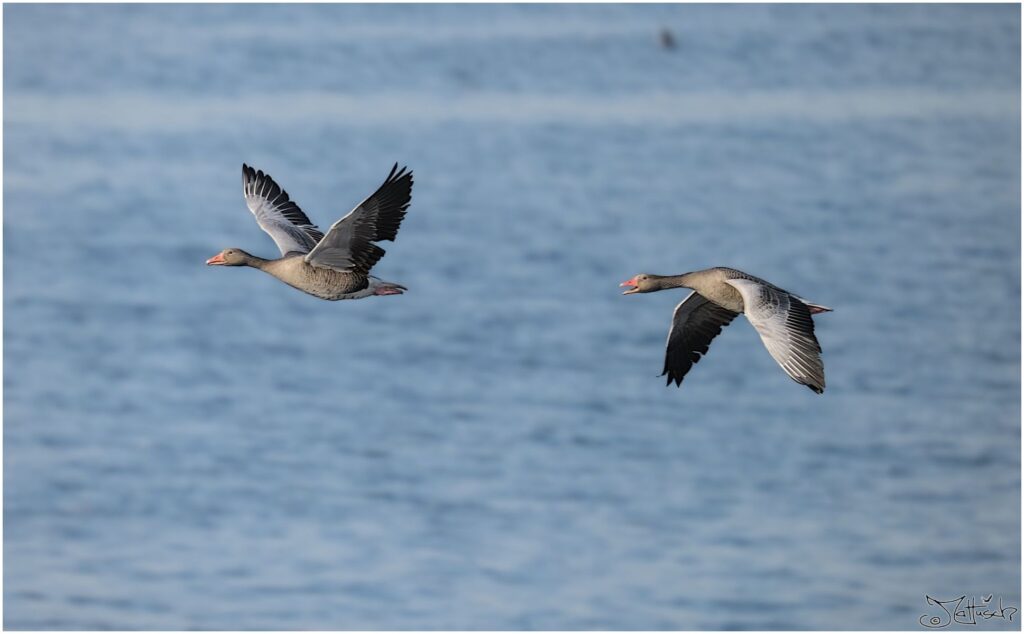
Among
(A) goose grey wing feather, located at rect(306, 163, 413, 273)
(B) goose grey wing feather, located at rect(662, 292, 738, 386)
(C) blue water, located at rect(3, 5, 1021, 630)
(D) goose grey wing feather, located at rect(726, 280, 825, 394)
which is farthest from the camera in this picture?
(C) blue water, located at rect(3, 5, 1021, 630)

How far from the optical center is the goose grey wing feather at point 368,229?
44.2ft

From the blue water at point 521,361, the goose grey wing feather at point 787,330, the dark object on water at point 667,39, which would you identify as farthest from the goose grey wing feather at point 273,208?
the dark object on water at point 667,39

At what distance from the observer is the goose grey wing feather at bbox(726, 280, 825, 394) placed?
13.1 m

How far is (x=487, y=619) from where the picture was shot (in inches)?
1091

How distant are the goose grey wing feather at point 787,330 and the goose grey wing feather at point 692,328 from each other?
1244 mm

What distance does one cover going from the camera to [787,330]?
13281 mm

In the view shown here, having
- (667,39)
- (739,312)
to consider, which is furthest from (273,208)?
(667,39)

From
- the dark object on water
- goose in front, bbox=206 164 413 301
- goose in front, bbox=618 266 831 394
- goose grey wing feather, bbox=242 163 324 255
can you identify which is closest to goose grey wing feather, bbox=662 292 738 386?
goose in front, bbox=618 266 831 394

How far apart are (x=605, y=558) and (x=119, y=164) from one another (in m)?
24.5

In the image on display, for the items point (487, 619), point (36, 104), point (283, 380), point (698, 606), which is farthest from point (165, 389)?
point (36, 104)

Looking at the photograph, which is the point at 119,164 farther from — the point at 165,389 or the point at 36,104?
the point at 165,389
